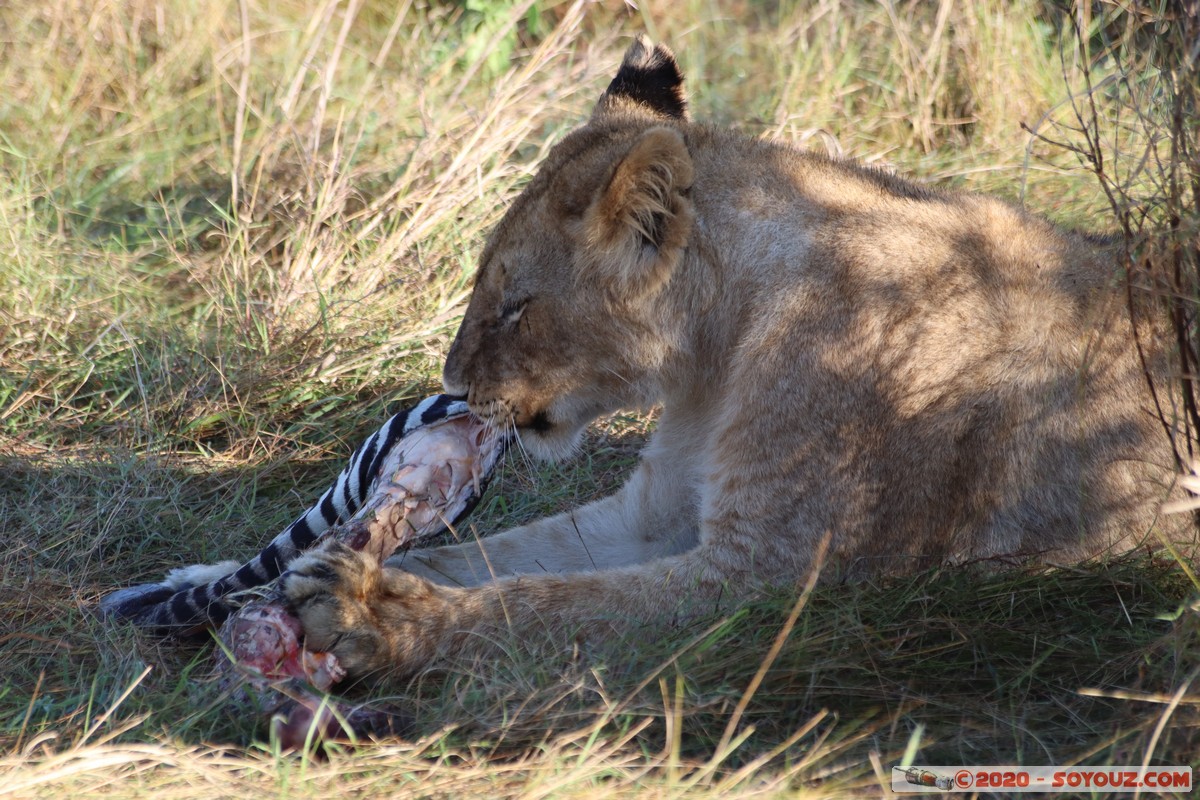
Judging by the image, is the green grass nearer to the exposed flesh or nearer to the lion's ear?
the exposed flesh

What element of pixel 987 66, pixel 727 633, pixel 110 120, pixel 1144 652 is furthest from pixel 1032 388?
pixel 110 120

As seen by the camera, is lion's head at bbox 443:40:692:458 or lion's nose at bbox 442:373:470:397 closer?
lion's head at bbox 443:40:692:458

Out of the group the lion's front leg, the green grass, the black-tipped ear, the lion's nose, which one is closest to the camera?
the green grass

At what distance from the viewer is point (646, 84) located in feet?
11.7

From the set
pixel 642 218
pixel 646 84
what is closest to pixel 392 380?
pixel 646 84

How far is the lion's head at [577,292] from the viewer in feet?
9.74

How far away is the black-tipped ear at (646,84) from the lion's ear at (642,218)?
65 cm

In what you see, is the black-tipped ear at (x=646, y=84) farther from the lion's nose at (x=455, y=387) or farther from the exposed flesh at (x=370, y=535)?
the exposed flesh at (x=370, y=535)

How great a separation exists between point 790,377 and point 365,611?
1.10 metres

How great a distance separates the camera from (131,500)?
3.83 metres

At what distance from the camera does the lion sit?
286 centimetres

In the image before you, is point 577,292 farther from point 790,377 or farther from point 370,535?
point 370,535

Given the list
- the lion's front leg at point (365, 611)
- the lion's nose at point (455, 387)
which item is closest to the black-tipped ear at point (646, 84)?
the lion's nose at point (455, 387)

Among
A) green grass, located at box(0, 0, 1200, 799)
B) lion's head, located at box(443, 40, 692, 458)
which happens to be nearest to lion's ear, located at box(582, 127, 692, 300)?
lion's head, located at box(443, 40, 692, 458)
